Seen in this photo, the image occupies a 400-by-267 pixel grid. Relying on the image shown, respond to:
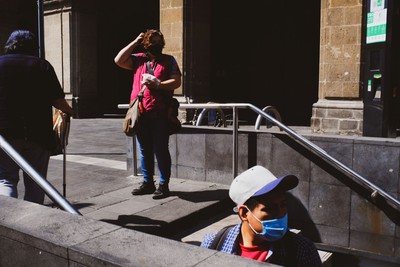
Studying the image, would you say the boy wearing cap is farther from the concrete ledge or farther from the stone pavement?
the stone pavement

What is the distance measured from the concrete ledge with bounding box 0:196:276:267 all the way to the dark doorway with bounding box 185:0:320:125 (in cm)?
1292

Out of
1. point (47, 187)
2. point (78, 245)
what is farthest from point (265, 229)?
point (47, 187)

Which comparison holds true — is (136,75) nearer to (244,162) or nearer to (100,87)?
(244,162)

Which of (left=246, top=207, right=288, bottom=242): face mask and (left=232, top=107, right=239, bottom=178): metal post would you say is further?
(left=232, top=107, right=239, bottom=178): metal post

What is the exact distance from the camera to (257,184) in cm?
229

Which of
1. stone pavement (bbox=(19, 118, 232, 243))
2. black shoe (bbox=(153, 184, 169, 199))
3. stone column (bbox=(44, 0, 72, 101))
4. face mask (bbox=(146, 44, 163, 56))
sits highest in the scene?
stone column (bbox=(44, 0, 72, 101))

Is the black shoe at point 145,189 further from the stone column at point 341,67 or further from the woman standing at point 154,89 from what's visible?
the stone column at point 341,67

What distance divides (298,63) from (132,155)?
10.7m

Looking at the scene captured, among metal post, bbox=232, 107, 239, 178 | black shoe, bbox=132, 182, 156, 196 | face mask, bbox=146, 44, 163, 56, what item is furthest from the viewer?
metal post, bbox=232, 107, 239, 178

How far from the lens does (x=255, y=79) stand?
17.1 meters

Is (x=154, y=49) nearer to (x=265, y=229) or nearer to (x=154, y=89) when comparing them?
(x=154, y=89)

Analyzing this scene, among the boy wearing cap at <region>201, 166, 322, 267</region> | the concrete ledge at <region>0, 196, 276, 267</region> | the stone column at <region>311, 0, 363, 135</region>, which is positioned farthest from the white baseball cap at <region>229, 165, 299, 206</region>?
the stone column at <region>311, 0, 363, 135</region>

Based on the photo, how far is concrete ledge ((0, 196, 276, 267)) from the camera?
2078mm

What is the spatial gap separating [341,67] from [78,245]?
28.8 ft
